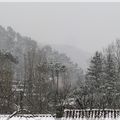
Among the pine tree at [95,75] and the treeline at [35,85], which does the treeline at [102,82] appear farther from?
the treeline at [35,85]

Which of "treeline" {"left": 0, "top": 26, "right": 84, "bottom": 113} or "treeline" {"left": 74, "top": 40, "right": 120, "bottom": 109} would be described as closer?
"treeline" {"left": 0, "top": 26, "right": 84, "bottom": 113}

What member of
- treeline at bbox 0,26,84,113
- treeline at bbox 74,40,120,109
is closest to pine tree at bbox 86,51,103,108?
treeline at bbox 74,40,120,109

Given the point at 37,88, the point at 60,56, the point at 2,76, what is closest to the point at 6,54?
the point at 37,88

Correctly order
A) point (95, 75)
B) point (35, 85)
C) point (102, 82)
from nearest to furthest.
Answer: point (102, 82), point (95, 75), point (35, 85)

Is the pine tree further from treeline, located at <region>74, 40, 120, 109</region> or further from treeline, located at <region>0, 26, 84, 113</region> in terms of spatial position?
treeline, located at <region>0, 26, 84, 113</region>

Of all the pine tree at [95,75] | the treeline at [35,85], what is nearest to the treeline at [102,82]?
the pine tree at [95,75]

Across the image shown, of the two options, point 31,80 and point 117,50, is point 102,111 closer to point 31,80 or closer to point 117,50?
point 31,80

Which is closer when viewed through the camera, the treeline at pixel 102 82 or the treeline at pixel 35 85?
the treeline at pixel 35 85

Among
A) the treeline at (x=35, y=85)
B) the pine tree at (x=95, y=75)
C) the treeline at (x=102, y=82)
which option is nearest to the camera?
the treeline at (x=35, y=85)

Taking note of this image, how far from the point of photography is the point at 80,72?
75.2 meters

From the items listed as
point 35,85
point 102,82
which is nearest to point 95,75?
point 102,82

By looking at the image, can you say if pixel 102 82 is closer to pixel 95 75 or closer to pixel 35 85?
pixel 95 75

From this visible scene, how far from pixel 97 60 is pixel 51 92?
647 centimetres

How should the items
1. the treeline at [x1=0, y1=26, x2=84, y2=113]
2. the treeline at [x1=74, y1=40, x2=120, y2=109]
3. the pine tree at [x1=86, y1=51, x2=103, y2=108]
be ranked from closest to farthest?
the treeline at [x1=0, y1=26, x2=84, y2=113], the treeline at [x1=74, y1=40, x2=120, y2=109], the pine tree at [x1=86, y1=51, x2=103, y2=108]
